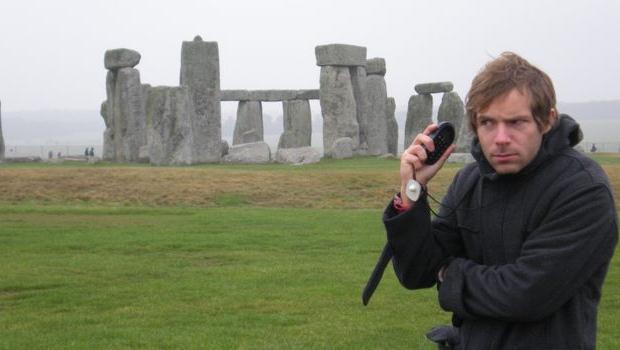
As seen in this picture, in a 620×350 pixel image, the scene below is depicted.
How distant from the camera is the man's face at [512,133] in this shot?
3.13 meters

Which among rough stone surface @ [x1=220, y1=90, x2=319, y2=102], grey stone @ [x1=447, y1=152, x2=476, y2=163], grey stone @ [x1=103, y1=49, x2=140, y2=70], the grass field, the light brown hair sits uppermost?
grey stone @ [x1=103, y1=49, x2=140, y2=70]

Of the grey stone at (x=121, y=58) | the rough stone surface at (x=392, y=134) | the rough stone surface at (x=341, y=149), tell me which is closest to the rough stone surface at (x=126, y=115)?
the grey stone at (x=121, y=58)

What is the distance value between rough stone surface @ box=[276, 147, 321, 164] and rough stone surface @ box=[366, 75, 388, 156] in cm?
740

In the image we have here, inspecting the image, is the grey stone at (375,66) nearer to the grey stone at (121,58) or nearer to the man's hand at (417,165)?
the grey stone at (121,58)

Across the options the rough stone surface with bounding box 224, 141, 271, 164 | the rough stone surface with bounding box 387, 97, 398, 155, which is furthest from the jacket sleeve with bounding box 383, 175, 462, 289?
the rough stone surface with bounding box 387, 97, 398, 155

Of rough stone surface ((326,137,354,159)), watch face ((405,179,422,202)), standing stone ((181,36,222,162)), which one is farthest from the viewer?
rough stone surface ((326,137,354,159))

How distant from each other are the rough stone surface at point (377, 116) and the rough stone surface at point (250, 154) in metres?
7.34

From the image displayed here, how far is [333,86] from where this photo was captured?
3781 cm

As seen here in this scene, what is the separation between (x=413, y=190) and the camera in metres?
3.28

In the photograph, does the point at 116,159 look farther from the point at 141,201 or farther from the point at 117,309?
the point at 117,309

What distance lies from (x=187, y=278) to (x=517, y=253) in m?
→ 7.54

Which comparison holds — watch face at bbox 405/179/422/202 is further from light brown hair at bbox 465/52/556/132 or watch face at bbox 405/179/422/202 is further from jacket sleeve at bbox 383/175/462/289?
light brown hair at bbox 465/52/556/132

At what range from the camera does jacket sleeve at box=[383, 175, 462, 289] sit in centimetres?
328

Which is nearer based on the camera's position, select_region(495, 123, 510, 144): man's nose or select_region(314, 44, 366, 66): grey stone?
select_region(495, 123, 510, 144): man's nose
